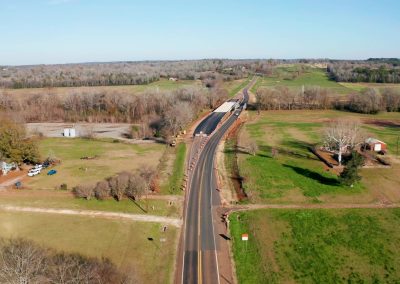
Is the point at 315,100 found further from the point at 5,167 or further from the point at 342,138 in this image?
the point at 5,167

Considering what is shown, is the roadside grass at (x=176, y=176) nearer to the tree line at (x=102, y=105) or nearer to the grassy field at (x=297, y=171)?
the grassy field at (x=297, y=171)

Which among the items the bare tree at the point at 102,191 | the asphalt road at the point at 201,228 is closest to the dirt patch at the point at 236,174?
the asphalt road at the point at 201,228

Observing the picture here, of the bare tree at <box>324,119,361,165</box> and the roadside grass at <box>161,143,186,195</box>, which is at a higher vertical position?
the bare tree at <box>324,119,361,165</box>

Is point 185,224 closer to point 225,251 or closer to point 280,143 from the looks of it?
point 225,251

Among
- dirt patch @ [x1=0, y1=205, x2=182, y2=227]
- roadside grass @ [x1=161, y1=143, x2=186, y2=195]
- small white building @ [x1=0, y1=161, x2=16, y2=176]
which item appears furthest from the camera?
small white building @ [x1=0, y1=161, x2=16, y2=176]

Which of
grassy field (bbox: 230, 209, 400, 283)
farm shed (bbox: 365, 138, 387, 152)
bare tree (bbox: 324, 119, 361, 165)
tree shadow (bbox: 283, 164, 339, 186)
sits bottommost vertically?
grassy field (bbox: 230, 209, 400, 283)

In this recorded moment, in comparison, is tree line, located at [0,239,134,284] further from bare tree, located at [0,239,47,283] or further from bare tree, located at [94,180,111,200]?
bare tree, located at [94,180,111,200]

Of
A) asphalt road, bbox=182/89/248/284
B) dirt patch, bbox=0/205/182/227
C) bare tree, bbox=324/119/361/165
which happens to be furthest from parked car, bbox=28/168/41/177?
bare tree, bbox=324/119/361/165
